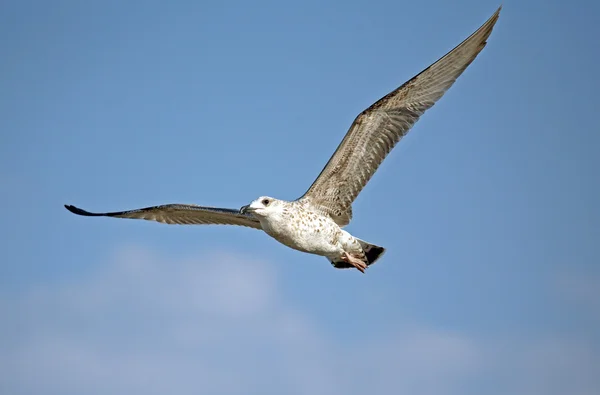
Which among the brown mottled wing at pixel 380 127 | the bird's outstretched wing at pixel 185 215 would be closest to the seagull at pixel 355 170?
the brown mottled wing at pixel 380 127

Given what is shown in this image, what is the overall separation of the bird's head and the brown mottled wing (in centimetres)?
75

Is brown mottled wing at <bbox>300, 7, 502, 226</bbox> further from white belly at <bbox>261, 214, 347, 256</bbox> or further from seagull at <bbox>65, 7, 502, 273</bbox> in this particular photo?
white belly at <bbox>261, 214, 347, 256</bbox>

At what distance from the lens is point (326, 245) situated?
14859 millimetres

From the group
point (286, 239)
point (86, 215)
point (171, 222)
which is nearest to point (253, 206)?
point (286, 239)

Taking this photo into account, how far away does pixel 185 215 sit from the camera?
16828 millimetres

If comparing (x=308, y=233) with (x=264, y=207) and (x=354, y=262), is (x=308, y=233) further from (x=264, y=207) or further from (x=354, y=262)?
(x=354, y=262)

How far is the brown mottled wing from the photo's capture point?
14922 mm

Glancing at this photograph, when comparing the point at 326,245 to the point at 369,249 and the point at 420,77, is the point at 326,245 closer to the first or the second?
the point at 369,249

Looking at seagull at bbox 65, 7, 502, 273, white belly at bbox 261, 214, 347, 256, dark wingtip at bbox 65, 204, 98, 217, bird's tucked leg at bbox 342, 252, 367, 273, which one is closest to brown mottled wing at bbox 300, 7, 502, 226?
seagull at bbox 65, 7, 502, 273

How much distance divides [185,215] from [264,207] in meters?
2.80

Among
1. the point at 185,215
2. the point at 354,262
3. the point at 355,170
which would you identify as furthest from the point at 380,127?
the point at 185,215

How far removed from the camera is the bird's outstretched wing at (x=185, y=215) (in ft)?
52.5

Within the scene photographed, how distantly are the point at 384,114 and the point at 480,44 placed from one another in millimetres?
1864

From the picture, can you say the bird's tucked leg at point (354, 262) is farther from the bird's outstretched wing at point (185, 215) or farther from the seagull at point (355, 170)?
the bird's outstretched wing at point (185, 215)
